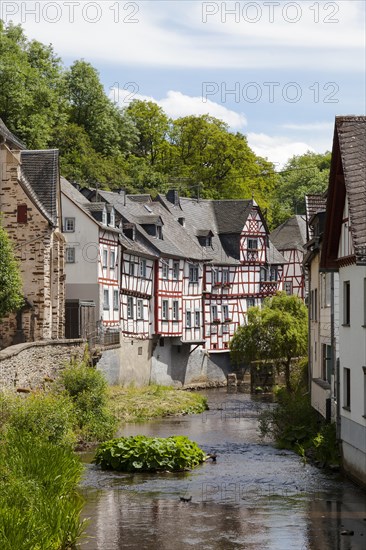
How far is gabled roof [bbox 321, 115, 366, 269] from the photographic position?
29688 mm

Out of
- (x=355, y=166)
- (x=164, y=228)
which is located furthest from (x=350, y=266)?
(x=164, y=228)

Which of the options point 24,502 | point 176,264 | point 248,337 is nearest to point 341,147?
point 24,502

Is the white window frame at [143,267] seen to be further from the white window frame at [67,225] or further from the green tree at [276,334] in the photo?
the white window frame at [67,225]

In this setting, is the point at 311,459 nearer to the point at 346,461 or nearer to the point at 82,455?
the point at 346,461

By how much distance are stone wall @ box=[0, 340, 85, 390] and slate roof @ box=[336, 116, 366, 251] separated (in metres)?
15.4

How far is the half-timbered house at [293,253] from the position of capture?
97750mm

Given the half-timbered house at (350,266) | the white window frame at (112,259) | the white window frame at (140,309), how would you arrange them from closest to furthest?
the half-timbered house at (350,266)
the white window frame at (112,259)
the white window frame at (140,309)

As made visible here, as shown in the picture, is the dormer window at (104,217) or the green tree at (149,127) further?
the green tree at (149,127)

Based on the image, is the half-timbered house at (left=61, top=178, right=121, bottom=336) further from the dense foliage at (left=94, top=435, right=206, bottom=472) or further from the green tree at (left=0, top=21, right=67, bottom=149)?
the dense foliage at (left=94, top=435, right=206, bottom=472)

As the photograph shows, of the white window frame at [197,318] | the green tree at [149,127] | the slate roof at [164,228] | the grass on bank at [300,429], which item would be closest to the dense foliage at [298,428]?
the grass on bank at [300,429]

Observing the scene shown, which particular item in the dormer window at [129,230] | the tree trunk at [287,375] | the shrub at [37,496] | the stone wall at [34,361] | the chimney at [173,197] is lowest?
the shrub at [37,496]

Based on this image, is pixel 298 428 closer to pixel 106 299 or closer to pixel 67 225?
pixel 106 299

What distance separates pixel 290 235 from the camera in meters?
100

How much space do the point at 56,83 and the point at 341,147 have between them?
7099 cm
